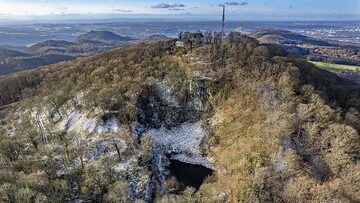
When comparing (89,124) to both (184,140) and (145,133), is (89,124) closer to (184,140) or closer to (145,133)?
(145,133)

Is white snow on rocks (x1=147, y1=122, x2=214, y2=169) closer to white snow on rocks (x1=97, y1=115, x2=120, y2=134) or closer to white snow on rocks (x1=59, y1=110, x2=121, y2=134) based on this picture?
white snow on rocks (x1=97, y1=115, x2=120, y2=134)

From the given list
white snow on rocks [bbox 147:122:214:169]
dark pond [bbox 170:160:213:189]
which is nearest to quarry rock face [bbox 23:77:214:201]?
white snow on rocks [bbox 147:122:214:169]

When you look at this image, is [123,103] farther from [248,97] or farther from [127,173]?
[248,97]

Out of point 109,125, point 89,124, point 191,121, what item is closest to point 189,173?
point 191,121

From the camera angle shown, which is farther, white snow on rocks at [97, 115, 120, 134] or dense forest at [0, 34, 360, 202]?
white snow on rocks at [97, 115, 120, 134]

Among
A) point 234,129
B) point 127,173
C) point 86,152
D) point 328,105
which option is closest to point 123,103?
point 86,152
